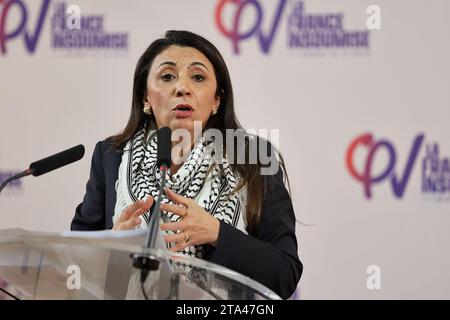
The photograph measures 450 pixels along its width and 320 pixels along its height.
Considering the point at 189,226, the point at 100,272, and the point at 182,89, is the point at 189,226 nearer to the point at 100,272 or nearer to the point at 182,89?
the point at 100,272

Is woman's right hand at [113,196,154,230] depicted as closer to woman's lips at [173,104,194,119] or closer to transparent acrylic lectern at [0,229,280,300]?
transparent acrylic lectern at [0,229,280,300]

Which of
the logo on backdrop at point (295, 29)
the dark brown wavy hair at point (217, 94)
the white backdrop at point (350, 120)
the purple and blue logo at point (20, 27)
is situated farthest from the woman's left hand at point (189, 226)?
the purple and blue logo at point (20, 27)

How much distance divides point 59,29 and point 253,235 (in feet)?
4.77

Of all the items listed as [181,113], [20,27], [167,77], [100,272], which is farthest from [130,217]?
[20,27]

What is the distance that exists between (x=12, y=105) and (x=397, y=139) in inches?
62.7

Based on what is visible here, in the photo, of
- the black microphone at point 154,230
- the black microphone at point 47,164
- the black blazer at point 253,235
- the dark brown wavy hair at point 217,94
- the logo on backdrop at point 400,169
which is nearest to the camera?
the black microphone at point 154,230

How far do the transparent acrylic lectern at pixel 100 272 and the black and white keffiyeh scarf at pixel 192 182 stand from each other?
60cm

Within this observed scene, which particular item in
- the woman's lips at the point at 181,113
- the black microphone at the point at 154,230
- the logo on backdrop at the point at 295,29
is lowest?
the black microphone at the point at 154,230

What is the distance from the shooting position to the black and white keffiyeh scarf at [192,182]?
2.06 metres

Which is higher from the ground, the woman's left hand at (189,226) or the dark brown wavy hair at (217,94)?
the dark brown wavy hair at (217,94)

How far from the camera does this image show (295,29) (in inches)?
112

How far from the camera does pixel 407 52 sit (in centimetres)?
280

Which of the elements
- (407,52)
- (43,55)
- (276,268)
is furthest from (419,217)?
(43,55)

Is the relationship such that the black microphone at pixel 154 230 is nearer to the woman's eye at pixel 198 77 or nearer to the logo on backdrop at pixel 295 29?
the woman's eye at pixel 198 77
